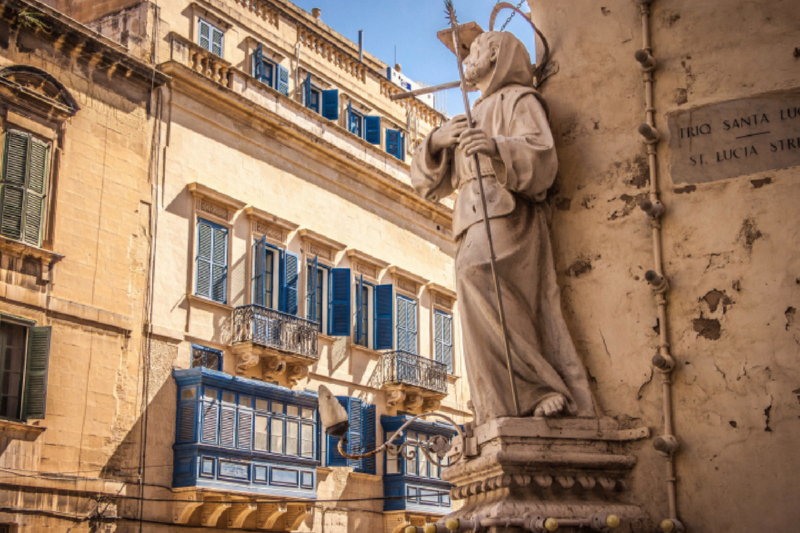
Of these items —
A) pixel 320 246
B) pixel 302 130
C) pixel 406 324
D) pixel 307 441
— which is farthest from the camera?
pixel 406 324

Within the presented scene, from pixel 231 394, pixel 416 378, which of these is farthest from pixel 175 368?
pixel 416 378

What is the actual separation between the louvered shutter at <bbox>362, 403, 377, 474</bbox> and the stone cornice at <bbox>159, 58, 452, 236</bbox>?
6.44 m

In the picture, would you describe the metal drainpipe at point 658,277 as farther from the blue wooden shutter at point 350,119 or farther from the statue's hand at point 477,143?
the blue wooden shutter at point 350,119

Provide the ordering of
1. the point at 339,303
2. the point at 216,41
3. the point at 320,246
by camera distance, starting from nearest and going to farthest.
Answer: the point at 216,41 → the point at 339,303 → the point at 320,246

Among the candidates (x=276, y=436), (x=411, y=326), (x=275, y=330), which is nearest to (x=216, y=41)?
(x=275, y=330)

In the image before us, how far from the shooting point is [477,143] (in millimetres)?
4922

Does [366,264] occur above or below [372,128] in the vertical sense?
below

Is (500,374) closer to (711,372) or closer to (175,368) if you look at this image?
(711,372)

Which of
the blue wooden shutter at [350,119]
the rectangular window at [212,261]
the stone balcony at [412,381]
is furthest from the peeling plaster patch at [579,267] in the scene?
the blue wooden shutter at [350,119]

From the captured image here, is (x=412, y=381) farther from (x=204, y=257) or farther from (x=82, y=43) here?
(x=82, y=43)

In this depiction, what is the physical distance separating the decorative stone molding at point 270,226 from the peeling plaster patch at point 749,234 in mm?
19618

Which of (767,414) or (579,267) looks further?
(579,267)

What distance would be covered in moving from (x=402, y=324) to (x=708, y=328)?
23376 millimetres

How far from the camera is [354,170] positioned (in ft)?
90.5
